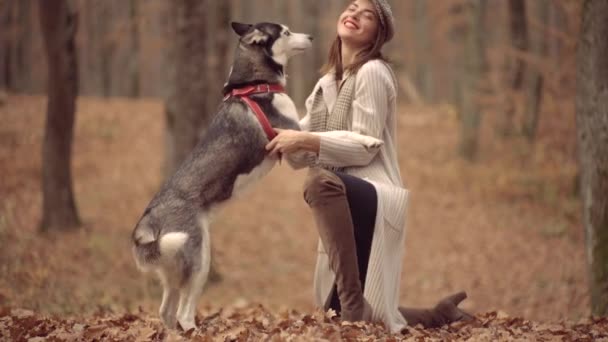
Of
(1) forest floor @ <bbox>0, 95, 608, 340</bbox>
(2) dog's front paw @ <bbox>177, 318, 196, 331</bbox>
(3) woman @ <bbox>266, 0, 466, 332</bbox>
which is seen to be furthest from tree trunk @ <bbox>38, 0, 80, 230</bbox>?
(2) dog's front paw @ <bbox>177, 318, 196, 331</bbox>

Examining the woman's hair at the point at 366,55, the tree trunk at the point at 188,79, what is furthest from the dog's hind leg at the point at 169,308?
the tree trunk at the point at 188,79

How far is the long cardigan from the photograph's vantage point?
14.4 feet

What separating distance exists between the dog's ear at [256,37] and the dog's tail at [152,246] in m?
1.49

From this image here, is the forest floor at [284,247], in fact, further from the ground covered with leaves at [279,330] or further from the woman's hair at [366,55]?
the woman's hair at [366,55]

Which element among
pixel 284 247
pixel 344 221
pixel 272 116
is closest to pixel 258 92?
pixel 272 116

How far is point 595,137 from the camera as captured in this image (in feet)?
18.2

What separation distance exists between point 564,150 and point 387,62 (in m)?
7.82

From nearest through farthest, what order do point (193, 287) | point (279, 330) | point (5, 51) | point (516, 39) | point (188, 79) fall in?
point (193, 287) < point (279, 330) < point (188, 79) < point (516, 39) < point (5, 51)

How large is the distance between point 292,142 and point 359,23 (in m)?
1.04

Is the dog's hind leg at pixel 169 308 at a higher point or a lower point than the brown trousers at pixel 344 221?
lower

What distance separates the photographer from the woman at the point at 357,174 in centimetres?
429

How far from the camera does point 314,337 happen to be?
13.0 feet

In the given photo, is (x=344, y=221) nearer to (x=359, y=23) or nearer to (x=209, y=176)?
(x=209, y=176)

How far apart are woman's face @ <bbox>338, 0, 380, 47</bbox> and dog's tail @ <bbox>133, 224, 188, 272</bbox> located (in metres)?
1.85
